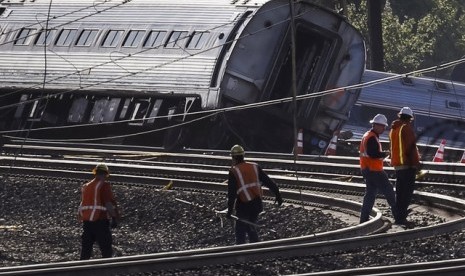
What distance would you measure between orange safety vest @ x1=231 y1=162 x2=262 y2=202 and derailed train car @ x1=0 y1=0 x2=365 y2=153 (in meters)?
11.8

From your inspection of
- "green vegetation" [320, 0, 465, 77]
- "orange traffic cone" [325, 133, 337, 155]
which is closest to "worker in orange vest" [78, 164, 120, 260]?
A: "orange traffic cone" [325, 133, 337, 155]

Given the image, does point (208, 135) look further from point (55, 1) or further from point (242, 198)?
point (242, 198)

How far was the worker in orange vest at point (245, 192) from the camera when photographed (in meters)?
14.6

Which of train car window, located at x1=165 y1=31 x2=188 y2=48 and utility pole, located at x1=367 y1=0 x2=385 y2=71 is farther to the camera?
utility pole, located at x1=367 y1=0 x2=385 y2=71

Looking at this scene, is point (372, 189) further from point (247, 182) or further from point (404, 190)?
point (247, 182)

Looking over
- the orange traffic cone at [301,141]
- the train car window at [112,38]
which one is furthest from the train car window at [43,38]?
the orange traffic cone at [301,141]

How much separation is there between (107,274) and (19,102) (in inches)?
795

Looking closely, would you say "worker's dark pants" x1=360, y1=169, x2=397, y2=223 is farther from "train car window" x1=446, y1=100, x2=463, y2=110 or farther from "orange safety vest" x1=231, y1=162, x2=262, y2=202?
"train car window" x1=446, y1=100, x2=463, y2=110

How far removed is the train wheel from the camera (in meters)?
28.2

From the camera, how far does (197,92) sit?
28.5 meters

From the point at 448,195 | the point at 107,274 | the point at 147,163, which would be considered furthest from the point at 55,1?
the point at 107,274

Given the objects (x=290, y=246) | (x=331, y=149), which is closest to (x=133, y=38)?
(x=331, y=149)

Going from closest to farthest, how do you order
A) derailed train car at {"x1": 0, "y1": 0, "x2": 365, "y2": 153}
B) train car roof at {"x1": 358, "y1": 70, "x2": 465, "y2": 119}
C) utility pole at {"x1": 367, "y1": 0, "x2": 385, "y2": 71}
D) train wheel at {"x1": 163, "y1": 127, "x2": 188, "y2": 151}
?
train wheel at {"x1": 163, "y1": 127, "x2": 188, "y2": 151}, derailed train car at {"x1": 0, "y1": 0, "x2": 365, "y2": 153}, train car roof at {"x1": 358, "y1": 70, "x2": 465, "y2": 119}, utility pole at {"x1": 367, "y1": 0, "x2": 385, "y2": 71}

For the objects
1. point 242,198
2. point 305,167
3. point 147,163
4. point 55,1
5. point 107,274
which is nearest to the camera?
point 107,274
